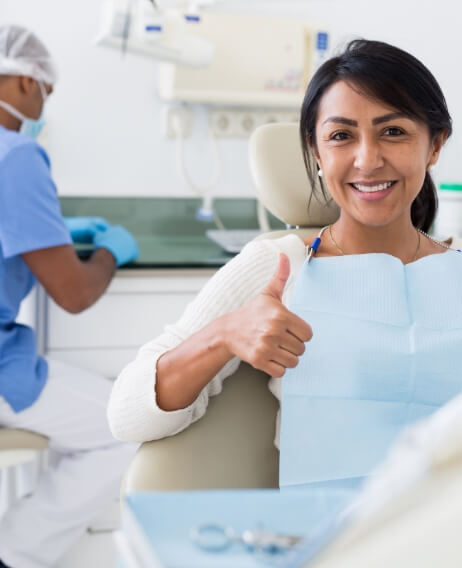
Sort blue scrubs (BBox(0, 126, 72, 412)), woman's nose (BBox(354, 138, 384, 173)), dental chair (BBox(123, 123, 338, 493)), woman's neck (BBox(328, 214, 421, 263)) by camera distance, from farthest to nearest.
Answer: blue scrubs (BBox(0, 126, 72, 412)), woman's neck (BBox(328, 214, 421, 263)), woman's nose (BBox(354, 138, 384, 173)), dental chair (BBox(123, 123, 338, 493))

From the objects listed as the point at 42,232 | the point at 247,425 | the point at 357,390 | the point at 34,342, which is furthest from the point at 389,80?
the point at 34,342

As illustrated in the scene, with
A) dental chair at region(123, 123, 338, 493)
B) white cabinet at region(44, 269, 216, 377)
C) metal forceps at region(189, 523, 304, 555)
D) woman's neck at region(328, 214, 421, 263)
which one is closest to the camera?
metal forceps at region(189, 523, 304, 555)

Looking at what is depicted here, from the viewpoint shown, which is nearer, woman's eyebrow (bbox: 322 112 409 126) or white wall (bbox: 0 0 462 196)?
woman's eyebrow (bbox: 322 112 409 126)

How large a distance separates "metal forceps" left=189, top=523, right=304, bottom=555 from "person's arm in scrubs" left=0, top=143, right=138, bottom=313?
1.14 meters

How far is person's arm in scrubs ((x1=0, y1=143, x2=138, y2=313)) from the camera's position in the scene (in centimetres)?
158

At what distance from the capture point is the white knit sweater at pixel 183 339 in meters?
1.07

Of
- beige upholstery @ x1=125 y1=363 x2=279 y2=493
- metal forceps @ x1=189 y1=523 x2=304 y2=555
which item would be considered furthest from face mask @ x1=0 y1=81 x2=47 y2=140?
metal forceps @ x1=189 y1=523 x2=304 y2=555

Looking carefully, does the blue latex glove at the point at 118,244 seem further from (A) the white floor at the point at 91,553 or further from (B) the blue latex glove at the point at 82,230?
(A) the white floor at the point at 91,553

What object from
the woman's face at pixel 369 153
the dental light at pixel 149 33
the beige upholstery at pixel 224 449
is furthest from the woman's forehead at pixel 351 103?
the dental light at pixel 149 33

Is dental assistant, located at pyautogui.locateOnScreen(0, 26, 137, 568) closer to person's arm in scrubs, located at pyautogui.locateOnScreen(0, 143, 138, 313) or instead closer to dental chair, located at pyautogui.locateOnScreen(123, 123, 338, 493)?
person's arm in scrubs, located at pyautogui.locateOnScreen(0, 143, 138, 313)

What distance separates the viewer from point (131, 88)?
2379mm

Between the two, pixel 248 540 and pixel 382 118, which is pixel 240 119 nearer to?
pixel 382 118

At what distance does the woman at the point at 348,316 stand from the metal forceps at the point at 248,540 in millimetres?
456

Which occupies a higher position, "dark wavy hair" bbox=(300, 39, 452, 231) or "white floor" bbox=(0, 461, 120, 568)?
"dark wavy hair" bbox=(300, 39, 452, 231)
